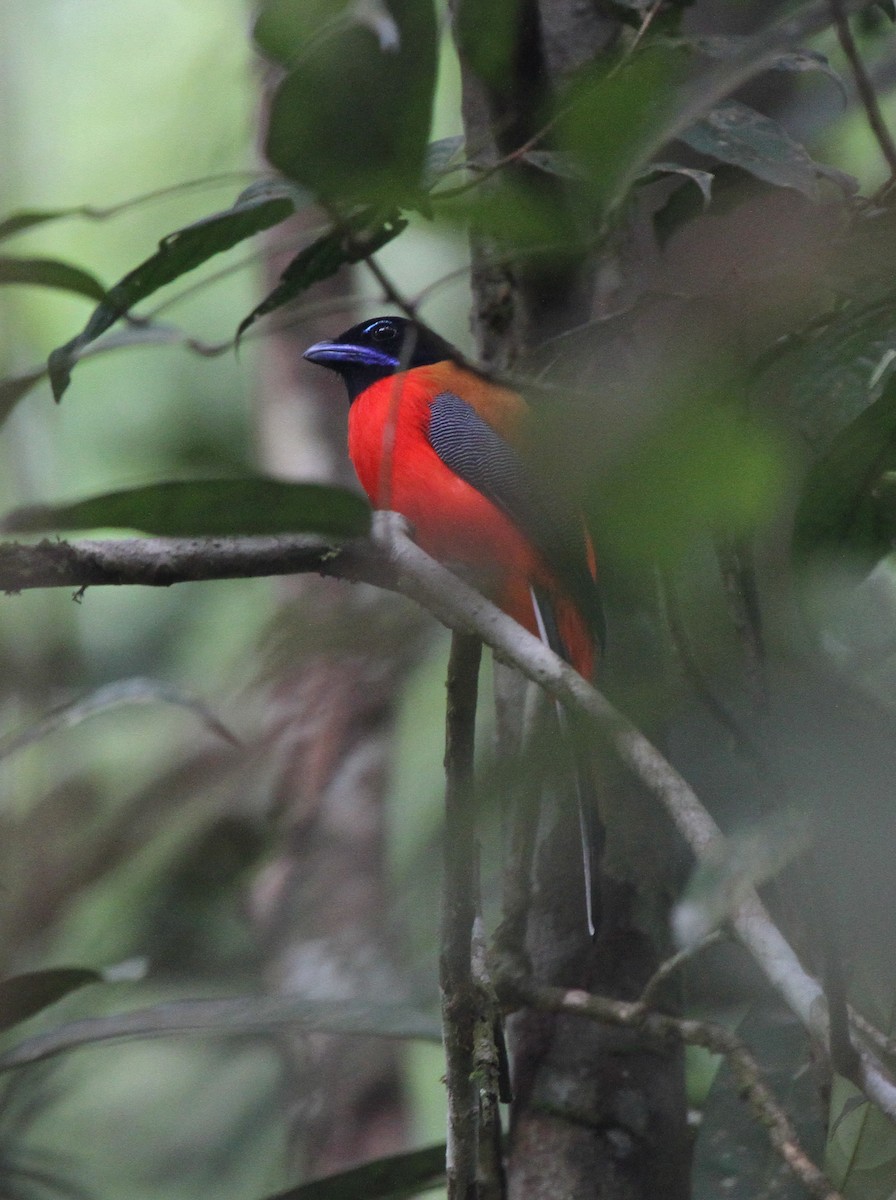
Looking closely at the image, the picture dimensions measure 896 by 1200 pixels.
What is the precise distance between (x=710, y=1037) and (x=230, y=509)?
1.18 meters

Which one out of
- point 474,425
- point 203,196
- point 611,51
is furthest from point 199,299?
point 611,51

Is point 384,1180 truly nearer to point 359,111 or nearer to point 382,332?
point 359,111

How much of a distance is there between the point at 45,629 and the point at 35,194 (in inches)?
173

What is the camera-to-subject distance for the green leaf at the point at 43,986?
80.6 inches

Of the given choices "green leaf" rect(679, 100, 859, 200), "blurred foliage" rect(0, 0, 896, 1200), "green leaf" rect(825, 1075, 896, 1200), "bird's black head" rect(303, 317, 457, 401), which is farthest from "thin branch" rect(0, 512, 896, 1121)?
"bird's black head" rect(303, 317, 457, 401)

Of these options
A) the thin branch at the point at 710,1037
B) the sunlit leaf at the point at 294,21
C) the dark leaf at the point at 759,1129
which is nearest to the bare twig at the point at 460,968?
the thin branch at the point at 710,1037

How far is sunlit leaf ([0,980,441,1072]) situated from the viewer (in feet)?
7.13

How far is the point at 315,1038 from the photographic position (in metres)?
3.82

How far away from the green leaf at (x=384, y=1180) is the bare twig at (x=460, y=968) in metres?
0.59

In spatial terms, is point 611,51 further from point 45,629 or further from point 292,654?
point 292,654

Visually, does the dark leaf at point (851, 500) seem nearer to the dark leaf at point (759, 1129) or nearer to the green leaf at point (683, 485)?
the dark leaf at point (759, 1129)

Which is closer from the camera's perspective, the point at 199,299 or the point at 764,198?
the point at 764,198

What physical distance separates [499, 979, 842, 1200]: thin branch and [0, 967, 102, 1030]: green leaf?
67 cm

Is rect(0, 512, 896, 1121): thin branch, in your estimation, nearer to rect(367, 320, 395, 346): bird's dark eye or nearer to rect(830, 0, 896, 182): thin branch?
rect(830, 0, 896, 182): thin branch
